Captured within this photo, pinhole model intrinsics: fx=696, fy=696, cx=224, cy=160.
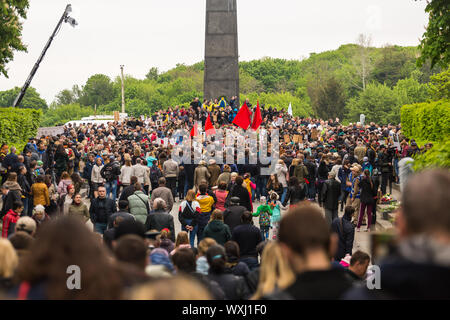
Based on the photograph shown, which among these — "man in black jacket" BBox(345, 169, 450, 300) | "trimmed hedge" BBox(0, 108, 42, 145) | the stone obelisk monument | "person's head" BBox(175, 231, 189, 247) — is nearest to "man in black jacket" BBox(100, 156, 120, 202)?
"trimmed hedge" BBox(0, 108, 42, 145)

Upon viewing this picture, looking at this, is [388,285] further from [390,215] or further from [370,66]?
[370,66]

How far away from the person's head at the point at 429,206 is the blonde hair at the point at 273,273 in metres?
1.23

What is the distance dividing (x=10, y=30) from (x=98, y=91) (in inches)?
Answer: 4325

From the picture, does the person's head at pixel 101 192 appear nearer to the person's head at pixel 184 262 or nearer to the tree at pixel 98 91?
the person's head at pixel 184 262

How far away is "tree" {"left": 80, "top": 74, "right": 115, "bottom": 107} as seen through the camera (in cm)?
13044

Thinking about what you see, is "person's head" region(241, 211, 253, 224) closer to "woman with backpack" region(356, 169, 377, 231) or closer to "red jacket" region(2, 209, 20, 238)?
"red jacket" region(2, 209, 20, 238)

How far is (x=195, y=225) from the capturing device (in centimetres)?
1338

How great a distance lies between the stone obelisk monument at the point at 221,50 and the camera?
37500mm

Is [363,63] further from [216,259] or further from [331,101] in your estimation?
[216,259]

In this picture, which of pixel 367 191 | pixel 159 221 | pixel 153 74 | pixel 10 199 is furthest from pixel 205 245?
pixel 153 74

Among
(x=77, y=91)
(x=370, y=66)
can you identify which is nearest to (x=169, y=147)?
(x=370, y=66)

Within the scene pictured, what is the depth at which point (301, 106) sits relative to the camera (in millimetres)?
98500
